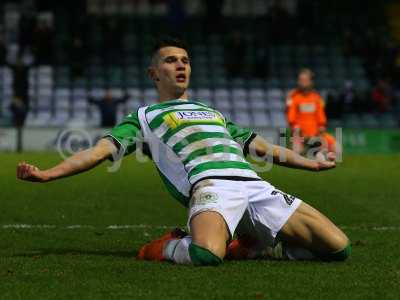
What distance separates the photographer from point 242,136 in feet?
27.3

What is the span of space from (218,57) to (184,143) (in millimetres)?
26730

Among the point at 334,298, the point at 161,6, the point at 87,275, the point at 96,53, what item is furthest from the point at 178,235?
the point at 161,6

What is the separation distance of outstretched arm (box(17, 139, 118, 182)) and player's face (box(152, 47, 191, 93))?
770 millimetres

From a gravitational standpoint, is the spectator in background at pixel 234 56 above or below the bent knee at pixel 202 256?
above

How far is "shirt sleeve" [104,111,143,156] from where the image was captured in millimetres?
7820

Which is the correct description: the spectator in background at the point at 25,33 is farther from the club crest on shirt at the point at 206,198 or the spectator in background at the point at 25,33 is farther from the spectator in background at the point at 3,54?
the club crest on shirt at the point at 206,198

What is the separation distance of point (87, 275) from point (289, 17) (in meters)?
29.2

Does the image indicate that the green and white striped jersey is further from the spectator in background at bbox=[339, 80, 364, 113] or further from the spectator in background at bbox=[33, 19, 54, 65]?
the spectator in background at bbox=[33, 19, 54, 65]

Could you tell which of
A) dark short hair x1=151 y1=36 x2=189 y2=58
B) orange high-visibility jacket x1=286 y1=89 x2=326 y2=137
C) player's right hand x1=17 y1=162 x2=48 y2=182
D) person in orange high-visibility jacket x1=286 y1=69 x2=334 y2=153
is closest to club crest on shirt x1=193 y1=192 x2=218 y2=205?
player's right hand x1=17 y1=162 x2=48 y2=182

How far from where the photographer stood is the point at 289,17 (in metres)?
35.5

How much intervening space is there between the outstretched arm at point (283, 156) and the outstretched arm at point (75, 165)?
1177mm

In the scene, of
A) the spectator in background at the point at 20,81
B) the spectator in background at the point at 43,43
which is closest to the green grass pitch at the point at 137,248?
the spectator in background at the point at 20,81

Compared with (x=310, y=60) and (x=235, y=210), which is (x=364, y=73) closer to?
(x=310, y=60)

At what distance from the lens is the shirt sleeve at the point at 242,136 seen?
832 centimetres
